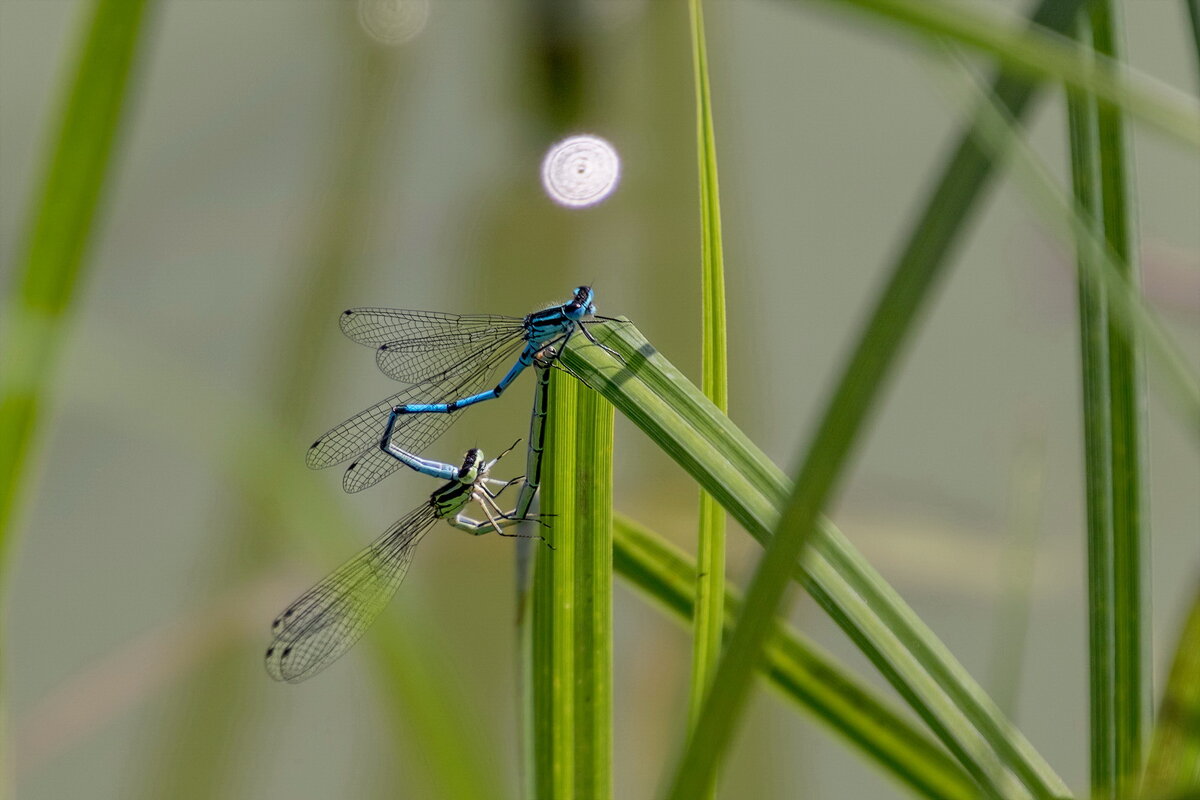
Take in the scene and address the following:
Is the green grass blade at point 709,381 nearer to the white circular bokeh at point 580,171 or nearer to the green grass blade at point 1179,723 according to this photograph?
the green grass blade at point 1179,723

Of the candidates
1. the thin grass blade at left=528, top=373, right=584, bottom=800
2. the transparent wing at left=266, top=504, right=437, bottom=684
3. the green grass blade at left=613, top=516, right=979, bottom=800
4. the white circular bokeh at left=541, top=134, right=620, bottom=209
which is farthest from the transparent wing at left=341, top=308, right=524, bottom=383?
the white circular bokeh at left=541, top=134, right=620, bottom=209

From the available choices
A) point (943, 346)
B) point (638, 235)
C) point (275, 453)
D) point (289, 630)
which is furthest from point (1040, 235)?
point (275, 453)

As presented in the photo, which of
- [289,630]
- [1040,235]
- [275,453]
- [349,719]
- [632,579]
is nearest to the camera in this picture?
[275,453]

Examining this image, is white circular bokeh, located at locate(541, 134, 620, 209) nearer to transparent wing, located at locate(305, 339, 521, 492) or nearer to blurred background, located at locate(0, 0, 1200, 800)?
blurred background, located at locate(0, 0, 1200, 800)

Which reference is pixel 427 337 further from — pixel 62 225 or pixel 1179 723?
pixel 1179 723

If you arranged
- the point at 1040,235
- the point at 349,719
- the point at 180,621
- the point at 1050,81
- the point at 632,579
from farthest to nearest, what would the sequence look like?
the point at 1040,235
the point at 349,719
the point at 180,621
the point at 632,579
the point at 1050,81

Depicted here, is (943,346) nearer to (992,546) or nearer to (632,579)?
(992,546)
